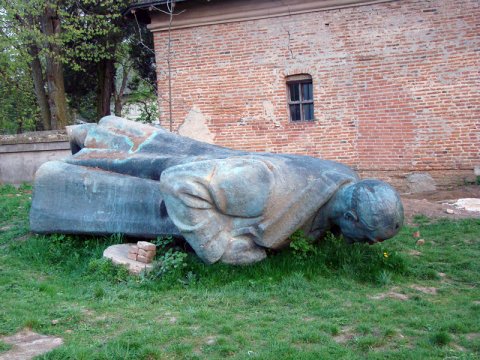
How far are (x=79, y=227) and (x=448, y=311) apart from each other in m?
3.76

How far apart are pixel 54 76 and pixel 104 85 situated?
10.2 feet

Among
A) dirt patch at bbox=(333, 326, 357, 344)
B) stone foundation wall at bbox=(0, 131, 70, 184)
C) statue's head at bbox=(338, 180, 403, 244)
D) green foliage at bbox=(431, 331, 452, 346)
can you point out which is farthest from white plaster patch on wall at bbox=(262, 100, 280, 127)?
green foliage at bbox=(431, 331, 452, 346)

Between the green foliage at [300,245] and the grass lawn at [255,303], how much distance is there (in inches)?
1.6

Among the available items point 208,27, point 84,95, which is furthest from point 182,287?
point 84,95

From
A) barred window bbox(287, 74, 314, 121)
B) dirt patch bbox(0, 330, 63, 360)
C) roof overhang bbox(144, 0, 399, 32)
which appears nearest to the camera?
dirt patch bbox(0, 330, 63, 360)

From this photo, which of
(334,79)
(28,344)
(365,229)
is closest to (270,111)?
(334,79)

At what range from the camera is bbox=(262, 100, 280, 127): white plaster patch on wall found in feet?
42.7

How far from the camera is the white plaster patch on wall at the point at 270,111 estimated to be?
13.0 meters

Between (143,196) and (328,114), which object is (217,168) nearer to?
(143,196)

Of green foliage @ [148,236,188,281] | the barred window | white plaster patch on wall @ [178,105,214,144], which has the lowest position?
green foliage @ [148,236,188,281]

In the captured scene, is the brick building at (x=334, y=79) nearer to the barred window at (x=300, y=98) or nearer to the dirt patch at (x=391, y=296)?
the barred window at (x=300, y=98)

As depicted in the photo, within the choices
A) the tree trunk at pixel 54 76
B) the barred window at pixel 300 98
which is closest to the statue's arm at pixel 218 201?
the barred window at pixel 300 98

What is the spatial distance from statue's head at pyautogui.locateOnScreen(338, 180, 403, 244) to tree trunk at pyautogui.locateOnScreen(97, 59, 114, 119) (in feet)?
48.3

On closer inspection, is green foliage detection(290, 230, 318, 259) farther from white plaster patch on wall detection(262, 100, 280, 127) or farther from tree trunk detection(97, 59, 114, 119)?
tree trunk detection(97, 59, 114, 119)
